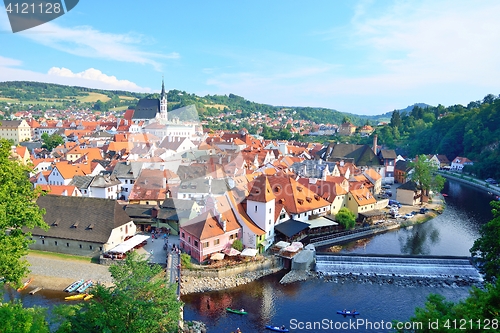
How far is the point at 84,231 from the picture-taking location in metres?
29.2

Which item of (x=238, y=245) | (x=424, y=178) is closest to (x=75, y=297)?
(x=238, y=245)

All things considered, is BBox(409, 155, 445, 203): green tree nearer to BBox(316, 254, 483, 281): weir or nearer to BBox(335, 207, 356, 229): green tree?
BBox(335, 207, 356, 229): green tree

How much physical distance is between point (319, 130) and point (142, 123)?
3549 inches

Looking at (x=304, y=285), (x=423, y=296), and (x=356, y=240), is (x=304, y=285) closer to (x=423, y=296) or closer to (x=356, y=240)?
(x=423, y=296)

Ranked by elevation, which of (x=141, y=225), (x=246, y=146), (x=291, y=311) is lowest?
(x=291, y=311)

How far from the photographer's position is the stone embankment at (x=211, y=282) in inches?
996

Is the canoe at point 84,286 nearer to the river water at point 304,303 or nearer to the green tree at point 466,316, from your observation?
the river water at point 304,303

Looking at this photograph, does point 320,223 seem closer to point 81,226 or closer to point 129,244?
point 129,244

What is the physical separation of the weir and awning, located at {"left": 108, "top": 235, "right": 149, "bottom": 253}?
48.4 feet

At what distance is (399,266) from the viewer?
93.5ft

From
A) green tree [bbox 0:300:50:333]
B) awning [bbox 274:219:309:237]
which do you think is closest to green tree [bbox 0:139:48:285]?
green tree [bbox 0:300:50:333]

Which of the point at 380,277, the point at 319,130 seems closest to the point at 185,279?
the point at 380,277

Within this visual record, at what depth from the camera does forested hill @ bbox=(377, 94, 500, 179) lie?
70.7 m

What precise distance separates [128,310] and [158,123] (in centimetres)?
8097
